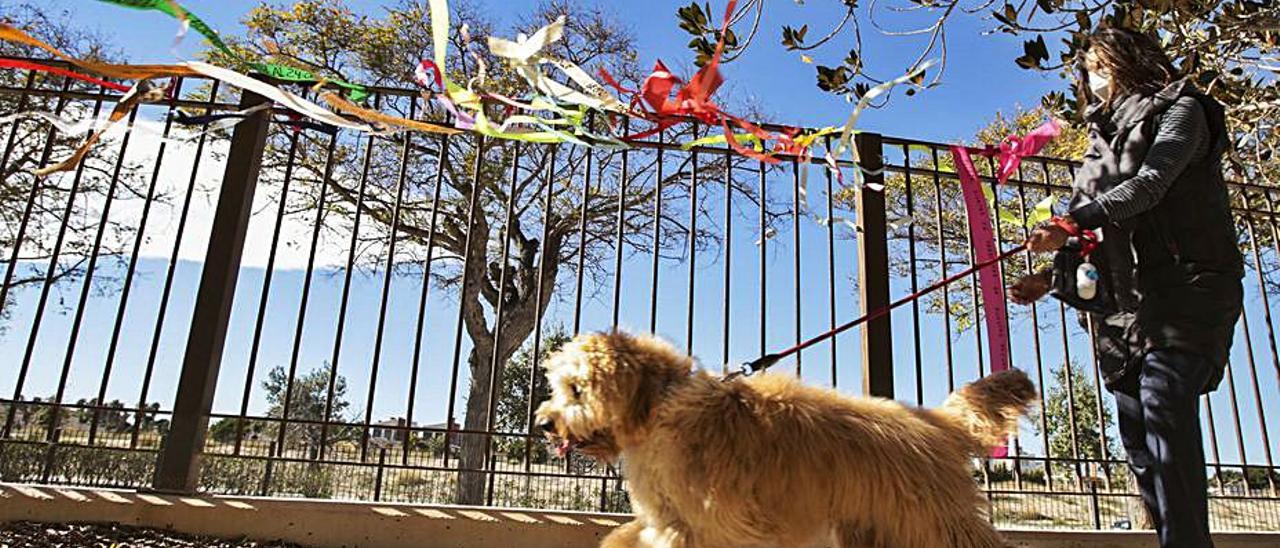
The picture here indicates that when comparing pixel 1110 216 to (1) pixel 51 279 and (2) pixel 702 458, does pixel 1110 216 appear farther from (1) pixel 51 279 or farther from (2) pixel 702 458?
(1) pixel 51 279

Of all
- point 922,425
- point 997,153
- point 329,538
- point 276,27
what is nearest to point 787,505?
point 922,425

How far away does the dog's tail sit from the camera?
2297mm

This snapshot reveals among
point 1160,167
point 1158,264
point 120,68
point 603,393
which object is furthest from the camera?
point 120,68

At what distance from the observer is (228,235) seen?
3.51 meters

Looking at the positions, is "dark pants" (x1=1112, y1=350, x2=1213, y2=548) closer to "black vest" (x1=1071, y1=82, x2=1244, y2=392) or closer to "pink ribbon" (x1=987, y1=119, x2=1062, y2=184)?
"black vest" (x1=1071, y1=82, x2=1244, y2=392)

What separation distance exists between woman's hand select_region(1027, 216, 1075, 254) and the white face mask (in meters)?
0.66

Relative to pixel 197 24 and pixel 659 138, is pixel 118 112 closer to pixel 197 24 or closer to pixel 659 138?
pixel 197 24

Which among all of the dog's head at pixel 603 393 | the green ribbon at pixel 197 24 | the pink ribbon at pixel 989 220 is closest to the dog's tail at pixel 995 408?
the dog's head at pixel 603 393

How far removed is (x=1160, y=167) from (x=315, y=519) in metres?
3.47

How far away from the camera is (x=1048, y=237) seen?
96.1 inches

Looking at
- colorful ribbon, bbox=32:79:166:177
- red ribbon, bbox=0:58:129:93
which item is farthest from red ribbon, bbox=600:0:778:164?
red ribbon, bbox=0:58:129:93

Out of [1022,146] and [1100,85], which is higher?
[1022,146]

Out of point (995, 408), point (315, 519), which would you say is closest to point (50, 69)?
point (315, 519)

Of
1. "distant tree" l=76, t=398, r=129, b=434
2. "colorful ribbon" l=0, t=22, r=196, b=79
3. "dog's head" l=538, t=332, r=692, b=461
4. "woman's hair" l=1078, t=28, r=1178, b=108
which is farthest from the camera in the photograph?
"distant tree" l=76, t=398, r=129, b=434
